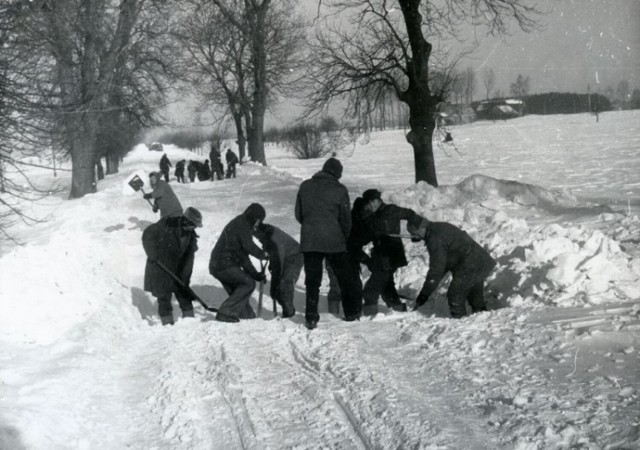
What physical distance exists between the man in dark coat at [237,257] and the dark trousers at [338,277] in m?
1.12

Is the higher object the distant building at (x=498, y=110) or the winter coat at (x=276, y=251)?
the distant building at (x=498, y=110)

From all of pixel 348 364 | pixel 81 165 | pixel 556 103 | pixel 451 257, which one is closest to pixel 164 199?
pixel 451 257

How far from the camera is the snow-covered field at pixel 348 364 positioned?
410 centimetres

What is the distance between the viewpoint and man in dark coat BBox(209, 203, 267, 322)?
824 centimetres

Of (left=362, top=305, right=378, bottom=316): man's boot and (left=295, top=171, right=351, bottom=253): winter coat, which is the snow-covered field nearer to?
(left=362, top=305, right=378, bottom=316): man's boot

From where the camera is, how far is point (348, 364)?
555cm

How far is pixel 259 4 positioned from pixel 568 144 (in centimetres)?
2341

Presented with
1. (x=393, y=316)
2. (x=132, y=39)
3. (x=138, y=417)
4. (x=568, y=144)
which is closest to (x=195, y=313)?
(x=393, y=316)

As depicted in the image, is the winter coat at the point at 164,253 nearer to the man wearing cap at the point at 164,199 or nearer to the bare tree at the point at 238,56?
the man wearing cap at the point at 164,199

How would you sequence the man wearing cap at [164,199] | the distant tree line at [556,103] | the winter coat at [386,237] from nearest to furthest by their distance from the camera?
the winter coat at [386,237] < the man wearing cap at [164,199] < the distant tree line at [556,103]

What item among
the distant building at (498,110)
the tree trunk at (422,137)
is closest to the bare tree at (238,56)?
the tree trunk at (422,137)

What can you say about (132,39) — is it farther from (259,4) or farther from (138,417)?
(138,417)

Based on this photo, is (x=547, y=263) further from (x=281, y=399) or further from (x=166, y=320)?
(x=166, y=320)

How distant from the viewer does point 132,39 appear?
25.1 meters
